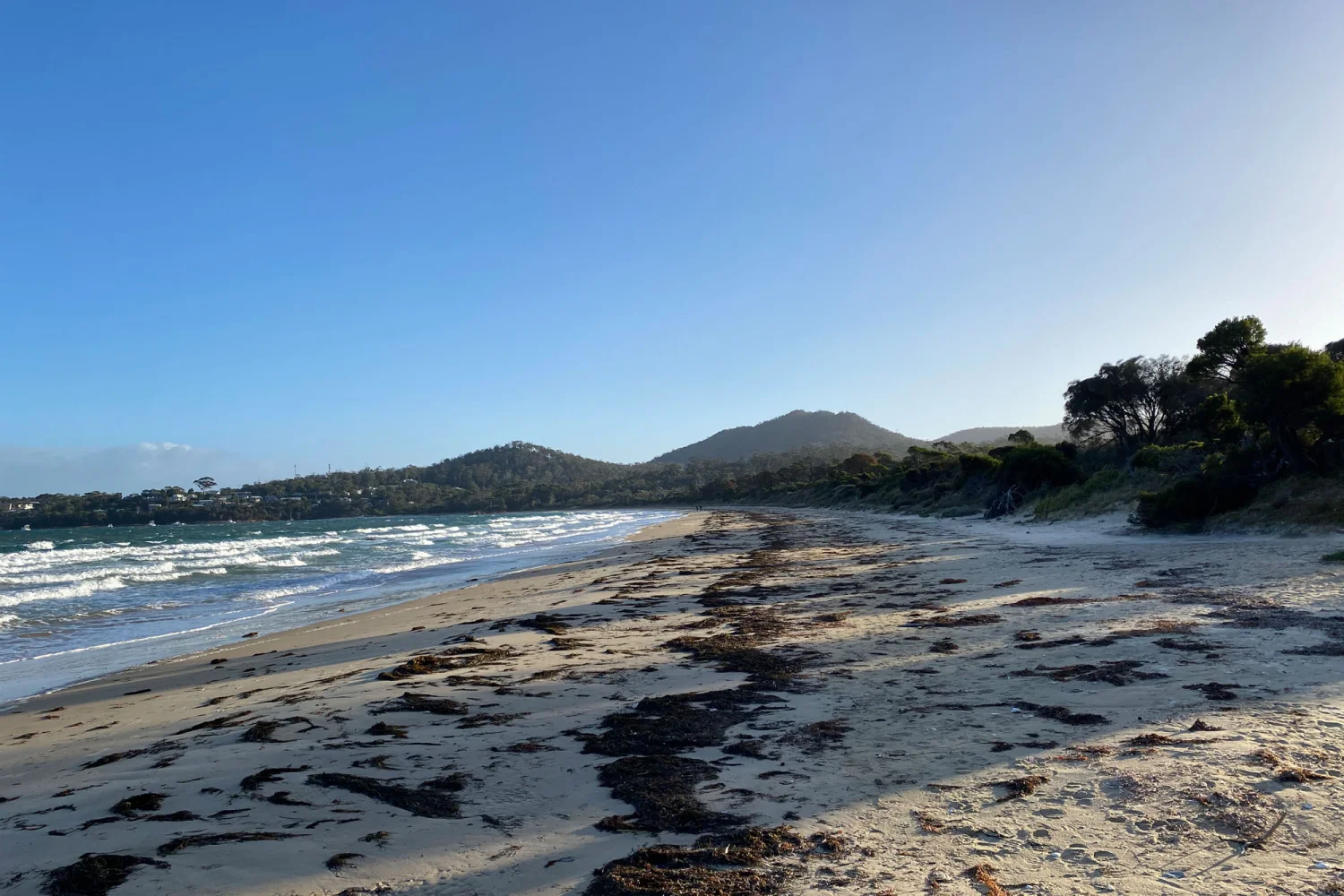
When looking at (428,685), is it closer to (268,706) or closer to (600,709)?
(268,706)

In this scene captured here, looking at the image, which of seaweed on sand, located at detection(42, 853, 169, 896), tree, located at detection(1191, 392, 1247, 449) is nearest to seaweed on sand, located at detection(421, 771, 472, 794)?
seaweed on sand, located at detection(42, 853, 169, 896)

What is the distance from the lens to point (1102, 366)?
137 feet

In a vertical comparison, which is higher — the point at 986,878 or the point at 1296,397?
the point at 1296,397

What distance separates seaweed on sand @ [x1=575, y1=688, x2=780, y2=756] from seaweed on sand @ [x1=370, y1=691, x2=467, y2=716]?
56.5 inches

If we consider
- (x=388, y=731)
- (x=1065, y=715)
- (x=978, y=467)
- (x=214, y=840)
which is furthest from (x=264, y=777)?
(x=978, y=467)

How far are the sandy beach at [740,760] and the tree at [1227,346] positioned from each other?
20173 millimetres

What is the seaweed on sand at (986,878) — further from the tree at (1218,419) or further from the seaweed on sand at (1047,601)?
the tree at (1218,419)

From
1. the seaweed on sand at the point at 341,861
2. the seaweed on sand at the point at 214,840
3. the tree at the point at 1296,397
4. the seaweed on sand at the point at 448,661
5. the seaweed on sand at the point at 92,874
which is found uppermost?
the tree at the point at 1296,397

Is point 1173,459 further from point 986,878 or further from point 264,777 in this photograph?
point 264,777

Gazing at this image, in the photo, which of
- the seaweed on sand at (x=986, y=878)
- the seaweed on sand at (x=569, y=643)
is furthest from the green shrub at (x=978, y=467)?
the seaweed on sand at (x=986, y=878)

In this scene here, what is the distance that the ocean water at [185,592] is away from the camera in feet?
38.3

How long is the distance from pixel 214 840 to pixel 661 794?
91.7 inches

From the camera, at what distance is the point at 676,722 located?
546 centimetres

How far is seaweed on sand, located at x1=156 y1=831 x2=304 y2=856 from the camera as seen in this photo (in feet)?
12.3
